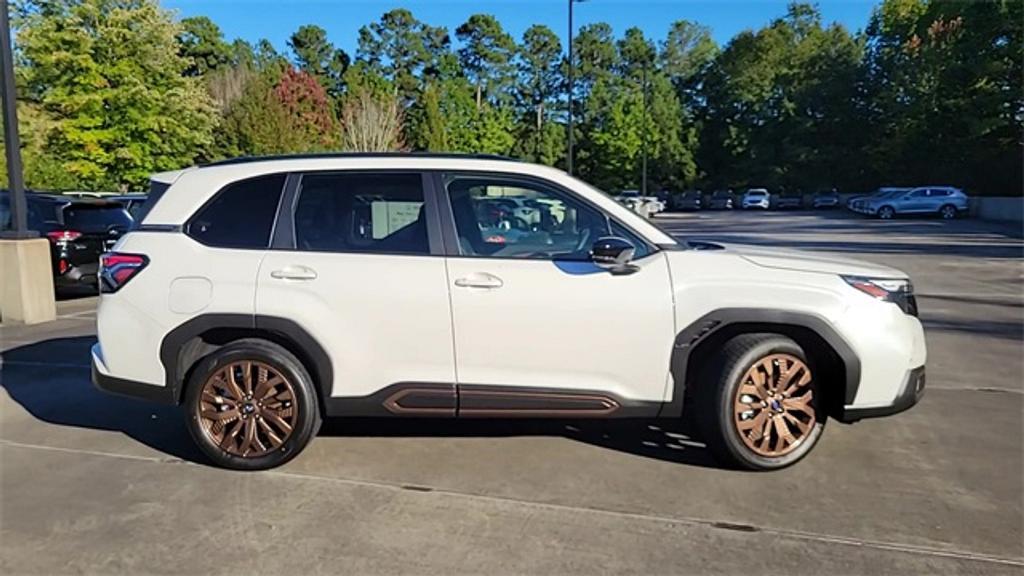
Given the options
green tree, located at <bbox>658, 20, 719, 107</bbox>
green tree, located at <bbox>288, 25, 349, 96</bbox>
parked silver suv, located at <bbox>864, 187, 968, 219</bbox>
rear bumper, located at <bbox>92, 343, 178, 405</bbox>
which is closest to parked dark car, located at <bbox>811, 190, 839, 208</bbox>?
parked silver suv, located at <bbox>864, 187, 968, 219</bbox>

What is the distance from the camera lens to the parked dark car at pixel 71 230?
35.6 ft

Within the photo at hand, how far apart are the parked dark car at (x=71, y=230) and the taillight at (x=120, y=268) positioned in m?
7.40

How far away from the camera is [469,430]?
5.09 metres

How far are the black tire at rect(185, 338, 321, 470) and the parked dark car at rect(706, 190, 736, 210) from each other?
186 ft

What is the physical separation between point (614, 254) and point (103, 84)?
26682 mm

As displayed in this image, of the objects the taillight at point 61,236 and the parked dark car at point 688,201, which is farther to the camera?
the parked dark car at point 688,201

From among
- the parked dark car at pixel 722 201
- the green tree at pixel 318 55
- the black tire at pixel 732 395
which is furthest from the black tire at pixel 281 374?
the green tree at pixel 318 55

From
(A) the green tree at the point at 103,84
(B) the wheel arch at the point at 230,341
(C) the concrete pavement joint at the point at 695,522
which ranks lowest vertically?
(C) the concrete pavement joint at the point at 695,522

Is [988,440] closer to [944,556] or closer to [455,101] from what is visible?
[944,556]

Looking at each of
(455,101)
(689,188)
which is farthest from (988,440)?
(689,188)

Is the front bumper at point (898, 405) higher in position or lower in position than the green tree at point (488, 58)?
lower

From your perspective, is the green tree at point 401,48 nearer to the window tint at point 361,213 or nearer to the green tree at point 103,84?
the green tree at point 103,84

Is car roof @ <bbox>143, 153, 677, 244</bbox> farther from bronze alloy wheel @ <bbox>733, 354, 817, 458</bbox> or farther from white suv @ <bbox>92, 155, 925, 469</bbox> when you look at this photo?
bronze alloy wheel @ <bbox>733, 354, 817, 458</bbox>

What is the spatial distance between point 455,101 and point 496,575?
5883cm
